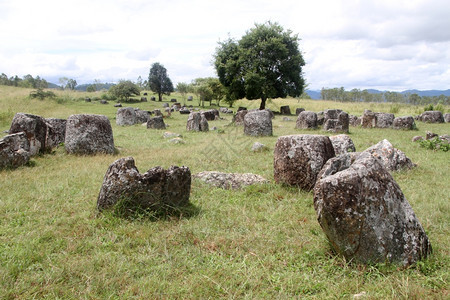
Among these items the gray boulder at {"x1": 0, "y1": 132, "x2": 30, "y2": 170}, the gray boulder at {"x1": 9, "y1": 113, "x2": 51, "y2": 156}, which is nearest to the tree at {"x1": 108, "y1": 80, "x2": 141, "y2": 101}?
the gray boulder at {"x1": 9, "y1": 113, "x2": 51, "y2": 156}

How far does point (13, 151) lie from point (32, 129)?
1883 millimetres

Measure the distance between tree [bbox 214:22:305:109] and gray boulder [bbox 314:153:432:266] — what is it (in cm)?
3101

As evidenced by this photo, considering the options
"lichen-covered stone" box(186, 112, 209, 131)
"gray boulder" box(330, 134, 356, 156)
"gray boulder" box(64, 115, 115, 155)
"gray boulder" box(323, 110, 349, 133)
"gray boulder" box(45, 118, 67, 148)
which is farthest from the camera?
"lichen-covered stone" box(186, 112, 209, 131)

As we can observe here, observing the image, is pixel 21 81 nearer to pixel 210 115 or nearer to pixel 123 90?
pixel 123 90

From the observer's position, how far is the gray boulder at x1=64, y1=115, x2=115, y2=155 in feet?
35.3

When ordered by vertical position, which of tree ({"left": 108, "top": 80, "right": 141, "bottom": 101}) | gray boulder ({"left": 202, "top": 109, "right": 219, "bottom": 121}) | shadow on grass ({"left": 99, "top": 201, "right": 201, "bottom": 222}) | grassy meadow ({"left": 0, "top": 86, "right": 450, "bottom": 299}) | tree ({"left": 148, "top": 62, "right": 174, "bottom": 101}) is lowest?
grassy meadow ({"left": 0, "top": 86, "right": 450, "bottom": 299})

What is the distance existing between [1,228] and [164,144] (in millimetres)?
9254

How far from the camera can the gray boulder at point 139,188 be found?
5.20m

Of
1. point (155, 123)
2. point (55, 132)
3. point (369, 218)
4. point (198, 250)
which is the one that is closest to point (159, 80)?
point (155, 123)

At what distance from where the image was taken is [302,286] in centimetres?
353

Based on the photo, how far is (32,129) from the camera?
10289 millimetres

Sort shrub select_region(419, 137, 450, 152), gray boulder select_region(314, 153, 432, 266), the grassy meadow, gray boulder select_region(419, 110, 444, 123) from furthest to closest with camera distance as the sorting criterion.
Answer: gray boulder select_region(419, 110, 444, 123) < shrub select_region(419, 137, 450, 152) < gray boulder select_region(314, 153, 432, 266) < the grassy meadow

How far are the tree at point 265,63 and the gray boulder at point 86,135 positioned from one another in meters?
24.6

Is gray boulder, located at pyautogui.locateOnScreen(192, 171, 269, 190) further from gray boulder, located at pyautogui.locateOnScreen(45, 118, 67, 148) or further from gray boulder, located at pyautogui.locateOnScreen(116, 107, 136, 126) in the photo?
gray boulder, located at pyautogui.locateOnScreen(116, 107, 136, 126)
